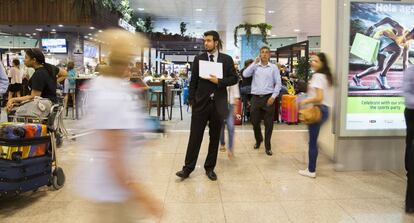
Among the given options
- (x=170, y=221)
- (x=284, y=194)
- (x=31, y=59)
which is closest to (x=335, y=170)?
(x=284, y=194)

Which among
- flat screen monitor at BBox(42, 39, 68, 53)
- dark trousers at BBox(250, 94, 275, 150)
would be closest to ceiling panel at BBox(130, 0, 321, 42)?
flat screen monitor at BBox(42, 39, 68, 53)

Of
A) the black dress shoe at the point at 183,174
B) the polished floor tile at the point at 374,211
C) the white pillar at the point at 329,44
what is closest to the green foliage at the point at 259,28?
the white pillar at the point at 329,44

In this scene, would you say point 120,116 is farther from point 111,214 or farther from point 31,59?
point 31,59

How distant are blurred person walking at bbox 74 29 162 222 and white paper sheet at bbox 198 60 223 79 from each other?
85.4 inches

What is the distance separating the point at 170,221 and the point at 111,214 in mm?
1250

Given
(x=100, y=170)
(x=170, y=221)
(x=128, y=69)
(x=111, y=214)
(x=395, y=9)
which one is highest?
(x=395, y=9)

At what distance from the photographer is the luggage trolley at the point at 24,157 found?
345 centimetres

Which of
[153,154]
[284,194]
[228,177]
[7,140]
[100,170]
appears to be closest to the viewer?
[100,170]

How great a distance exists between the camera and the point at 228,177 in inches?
182

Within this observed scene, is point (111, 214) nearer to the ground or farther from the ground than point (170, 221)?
farther from the ground

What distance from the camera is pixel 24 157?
3.59 meters

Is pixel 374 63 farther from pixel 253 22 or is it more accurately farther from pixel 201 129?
pixel 253 22

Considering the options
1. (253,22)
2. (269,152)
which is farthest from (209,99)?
(253,22)

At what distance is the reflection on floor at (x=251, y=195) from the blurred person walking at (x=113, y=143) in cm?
11
